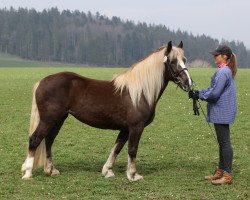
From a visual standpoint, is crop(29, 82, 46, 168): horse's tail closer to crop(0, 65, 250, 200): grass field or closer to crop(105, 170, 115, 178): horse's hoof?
crop(0, 65, 250, 200): grass field

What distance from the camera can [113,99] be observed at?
24.2 feet

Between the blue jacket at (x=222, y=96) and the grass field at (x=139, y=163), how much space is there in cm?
113

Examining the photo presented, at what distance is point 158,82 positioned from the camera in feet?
24.1

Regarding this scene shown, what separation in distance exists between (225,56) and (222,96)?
67 cm

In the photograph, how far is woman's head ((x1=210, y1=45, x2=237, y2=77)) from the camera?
693 centimetres

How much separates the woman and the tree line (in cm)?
12089

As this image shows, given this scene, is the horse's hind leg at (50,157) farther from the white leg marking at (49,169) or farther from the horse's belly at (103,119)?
the horse's belly at (103,119)

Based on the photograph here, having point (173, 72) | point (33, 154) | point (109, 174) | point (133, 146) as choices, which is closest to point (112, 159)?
point (109, 174)

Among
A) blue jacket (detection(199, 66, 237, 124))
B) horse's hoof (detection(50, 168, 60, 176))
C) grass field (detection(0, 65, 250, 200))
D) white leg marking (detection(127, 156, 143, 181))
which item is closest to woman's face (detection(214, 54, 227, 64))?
blue jacket (detection(199, 66, 237, 124))

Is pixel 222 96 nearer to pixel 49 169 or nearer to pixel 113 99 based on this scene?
pixel 113 99

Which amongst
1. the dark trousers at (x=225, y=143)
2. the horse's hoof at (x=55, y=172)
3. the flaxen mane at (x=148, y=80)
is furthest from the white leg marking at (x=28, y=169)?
the dark trousers at (x=225, y=143)

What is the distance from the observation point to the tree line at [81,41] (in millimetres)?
134750

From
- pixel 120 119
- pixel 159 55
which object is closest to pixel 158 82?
pixel 159 55

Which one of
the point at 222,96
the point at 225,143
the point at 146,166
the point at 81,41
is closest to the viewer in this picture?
the point at 222,96
